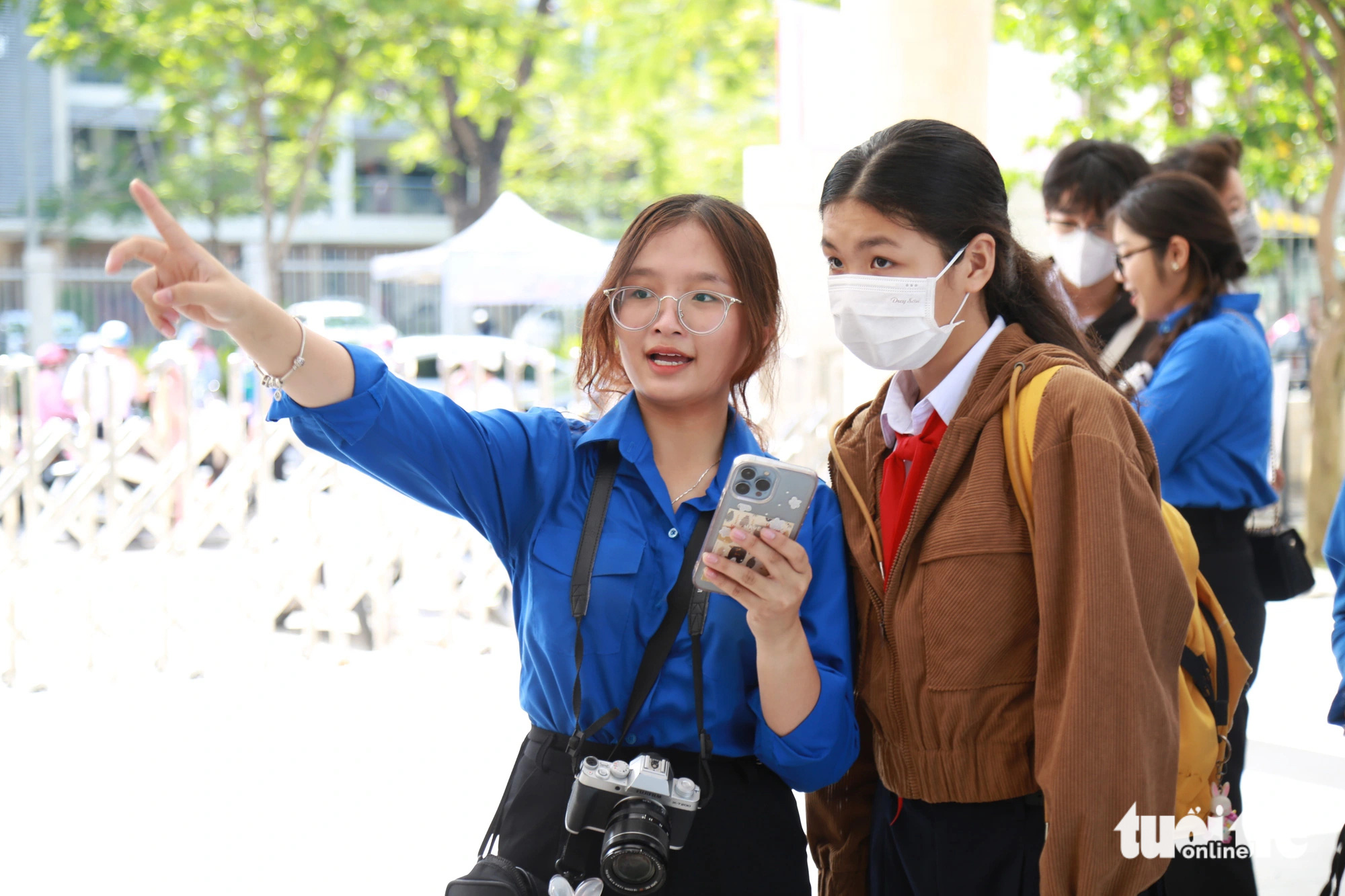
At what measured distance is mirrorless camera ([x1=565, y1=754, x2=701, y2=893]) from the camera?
63.3 inches

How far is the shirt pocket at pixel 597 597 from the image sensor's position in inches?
69.2

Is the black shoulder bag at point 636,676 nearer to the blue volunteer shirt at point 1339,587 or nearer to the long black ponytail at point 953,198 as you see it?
the long black ponytail at point 953,198

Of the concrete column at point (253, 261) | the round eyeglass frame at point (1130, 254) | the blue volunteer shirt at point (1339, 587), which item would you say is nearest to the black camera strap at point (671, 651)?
the blue volunteer shirt at point (1339, 587)

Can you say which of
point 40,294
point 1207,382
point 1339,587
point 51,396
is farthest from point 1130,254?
point 40,294

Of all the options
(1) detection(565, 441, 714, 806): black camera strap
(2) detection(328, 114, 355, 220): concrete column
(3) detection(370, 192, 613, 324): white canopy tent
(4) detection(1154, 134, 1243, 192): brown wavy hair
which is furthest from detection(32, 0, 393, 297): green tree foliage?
(2) detection(328, 114, 355, 220): concrete column

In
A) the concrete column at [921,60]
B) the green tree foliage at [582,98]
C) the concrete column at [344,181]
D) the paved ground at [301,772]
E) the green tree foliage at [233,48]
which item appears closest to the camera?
the paved ground at [301,772]

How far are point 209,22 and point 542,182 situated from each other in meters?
9.28

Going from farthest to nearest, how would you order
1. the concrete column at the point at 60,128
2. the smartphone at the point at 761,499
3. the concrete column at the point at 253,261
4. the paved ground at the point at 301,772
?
the concrete column at the point at 253,261 < the concrete column at the point at 60,128 < the paved ground at the point at 301,772 < the smartphone at the point at 761,499

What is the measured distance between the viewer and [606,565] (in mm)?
1765

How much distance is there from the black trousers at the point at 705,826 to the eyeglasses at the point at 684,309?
24.6 inches

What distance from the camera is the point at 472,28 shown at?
13.4 meters

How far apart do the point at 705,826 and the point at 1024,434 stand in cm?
72

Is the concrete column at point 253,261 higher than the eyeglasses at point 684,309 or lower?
higher

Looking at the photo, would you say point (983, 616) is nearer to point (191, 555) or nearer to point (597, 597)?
point (597, 597)
